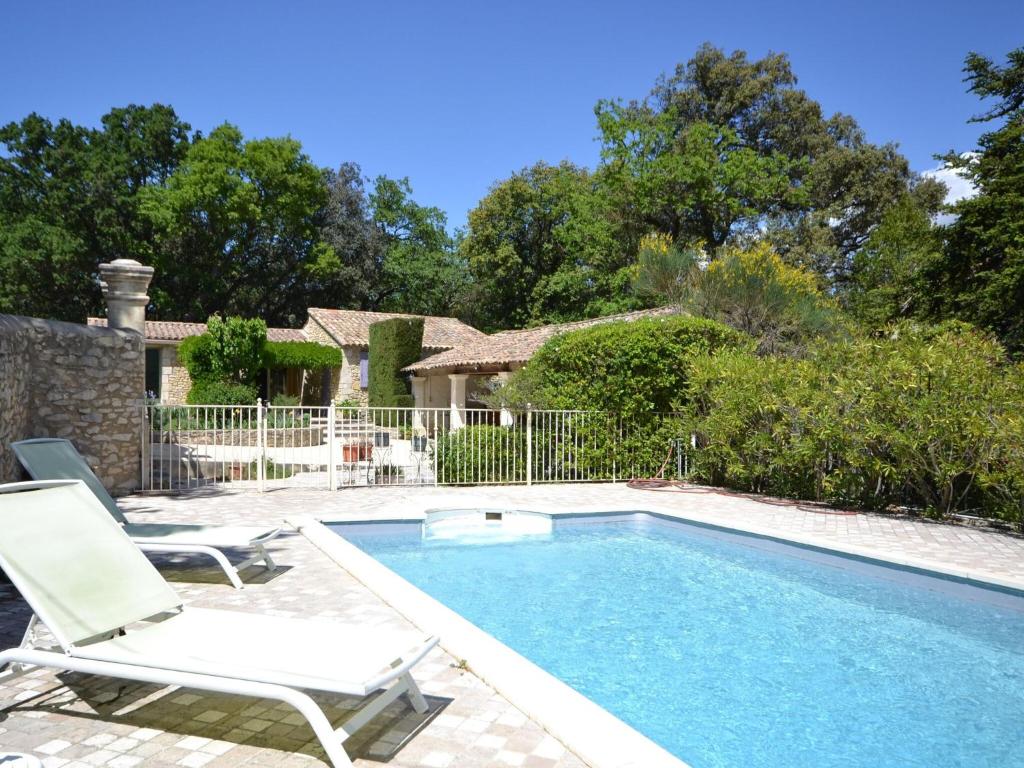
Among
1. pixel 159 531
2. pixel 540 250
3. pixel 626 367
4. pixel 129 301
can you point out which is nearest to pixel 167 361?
pixel 540 250

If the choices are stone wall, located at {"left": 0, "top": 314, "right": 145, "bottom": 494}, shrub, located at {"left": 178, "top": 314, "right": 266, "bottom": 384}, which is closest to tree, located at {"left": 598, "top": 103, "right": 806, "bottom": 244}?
shrub, located at {"left": 178, "top": 314, "right": 266, "bottom": 384}

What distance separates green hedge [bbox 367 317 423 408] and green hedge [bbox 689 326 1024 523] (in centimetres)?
1602

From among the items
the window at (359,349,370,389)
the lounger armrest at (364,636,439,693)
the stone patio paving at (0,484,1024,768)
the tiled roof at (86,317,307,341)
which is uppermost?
the tiled roof at (86,317,307,341)

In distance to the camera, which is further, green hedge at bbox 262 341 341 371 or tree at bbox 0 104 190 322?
tree at bbox 0 104 190 322

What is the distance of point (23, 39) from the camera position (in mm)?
20672

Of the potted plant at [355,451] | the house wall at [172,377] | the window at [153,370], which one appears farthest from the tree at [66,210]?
the potted plant at [355,451]

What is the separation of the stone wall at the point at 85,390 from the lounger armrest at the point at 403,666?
22.7ft

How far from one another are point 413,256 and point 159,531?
38.9 m

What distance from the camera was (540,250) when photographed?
3791cm

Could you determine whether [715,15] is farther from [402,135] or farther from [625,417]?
[402,135]

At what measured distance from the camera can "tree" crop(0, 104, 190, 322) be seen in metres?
35.9

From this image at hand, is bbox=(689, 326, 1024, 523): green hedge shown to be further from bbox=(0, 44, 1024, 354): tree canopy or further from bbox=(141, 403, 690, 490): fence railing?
bbox=(0, 44, 1024, 354): tree canopy

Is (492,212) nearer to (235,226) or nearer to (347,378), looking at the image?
(347,378)

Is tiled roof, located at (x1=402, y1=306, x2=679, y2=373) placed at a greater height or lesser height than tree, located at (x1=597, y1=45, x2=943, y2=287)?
lesser
